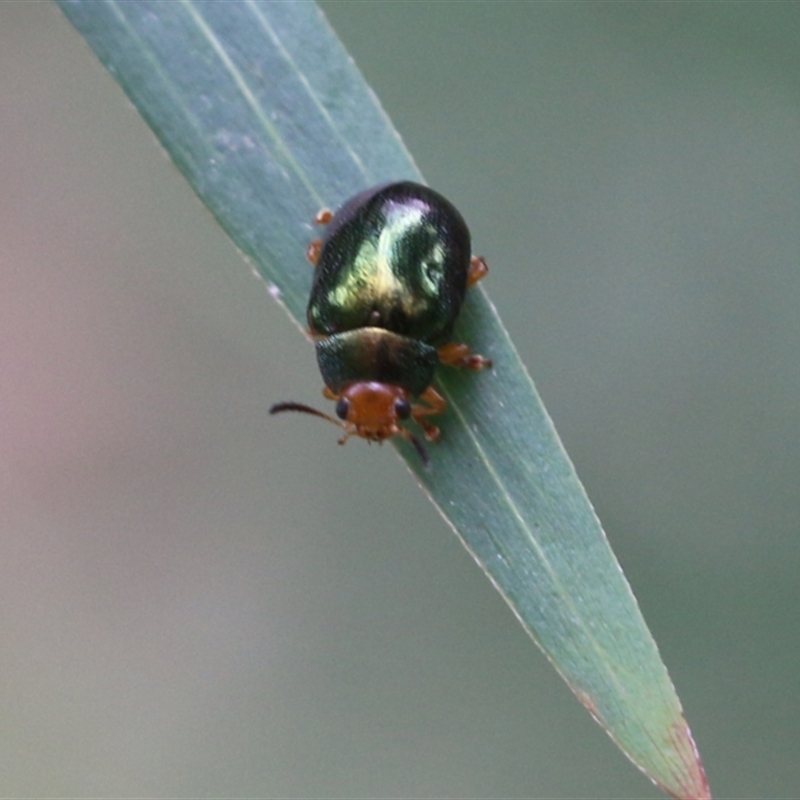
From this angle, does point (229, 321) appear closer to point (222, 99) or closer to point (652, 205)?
point (222, 99)

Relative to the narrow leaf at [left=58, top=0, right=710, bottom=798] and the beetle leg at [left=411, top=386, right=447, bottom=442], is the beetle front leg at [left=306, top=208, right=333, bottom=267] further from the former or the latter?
the beetle leg at [left=411, top=386, right=447, bottom=442]

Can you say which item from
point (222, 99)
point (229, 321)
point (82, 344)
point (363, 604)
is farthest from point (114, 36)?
point (363, 604)

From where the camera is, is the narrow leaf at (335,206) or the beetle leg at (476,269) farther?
the beetle leg at (476,269)

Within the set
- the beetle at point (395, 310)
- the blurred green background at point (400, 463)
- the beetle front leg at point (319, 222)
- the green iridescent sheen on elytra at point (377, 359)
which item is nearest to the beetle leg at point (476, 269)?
the beetle at point (395, 310)

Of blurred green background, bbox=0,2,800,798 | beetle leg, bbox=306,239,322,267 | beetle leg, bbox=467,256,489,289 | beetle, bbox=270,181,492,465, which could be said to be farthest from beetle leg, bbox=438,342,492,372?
blurred green background, bbox=0,2,800,798

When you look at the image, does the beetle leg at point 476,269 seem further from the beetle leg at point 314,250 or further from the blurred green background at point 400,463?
the blurred green background at point 400,463

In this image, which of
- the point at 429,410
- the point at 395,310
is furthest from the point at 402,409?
the point at 395,310
